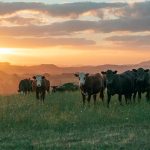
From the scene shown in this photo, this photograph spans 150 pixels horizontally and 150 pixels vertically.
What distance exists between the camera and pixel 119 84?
34.2 meters

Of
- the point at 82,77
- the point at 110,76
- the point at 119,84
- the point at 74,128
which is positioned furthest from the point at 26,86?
the point at 74,128

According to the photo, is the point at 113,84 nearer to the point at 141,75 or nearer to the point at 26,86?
the point at 141,75

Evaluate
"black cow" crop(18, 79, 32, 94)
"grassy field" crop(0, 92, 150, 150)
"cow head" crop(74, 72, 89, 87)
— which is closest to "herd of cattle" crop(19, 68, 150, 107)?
"cow head" crop(74, 72, 89, 87)

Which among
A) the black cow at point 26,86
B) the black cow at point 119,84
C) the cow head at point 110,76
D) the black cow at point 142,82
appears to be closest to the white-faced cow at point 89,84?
the black cow at point 119,84

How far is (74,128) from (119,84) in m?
12.8

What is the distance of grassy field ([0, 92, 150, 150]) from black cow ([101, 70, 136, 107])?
3.39m

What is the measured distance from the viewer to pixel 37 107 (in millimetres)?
31016

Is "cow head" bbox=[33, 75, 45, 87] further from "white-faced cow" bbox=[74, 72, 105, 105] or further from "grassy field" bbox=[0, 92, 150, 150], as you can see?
"grassy field" bbox=[0, 92, 150, 150]

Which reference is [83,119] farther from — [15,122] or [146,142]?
[146,142]

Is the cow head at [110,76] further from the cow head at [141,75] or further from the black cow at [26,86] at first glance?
the black cow at [26,86]

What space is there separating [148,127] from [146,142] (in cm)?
422

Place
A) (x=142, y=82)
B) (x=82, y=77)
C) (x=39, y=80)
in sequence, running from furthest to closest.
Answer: (x=39, y=80) < (x=142, y=82) < (x=82, y=77)

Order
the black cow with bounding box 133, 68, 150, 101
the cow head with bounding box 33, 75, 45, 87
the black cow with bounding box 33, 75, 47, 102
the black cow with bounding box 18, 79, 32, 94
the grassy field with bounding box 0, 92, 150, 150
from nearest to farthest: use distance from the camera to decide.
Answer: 1. the grassy field with bounding box 0, 92, 150, 150
2. the black cow with bounding box 133, 68, 150, 101
3. the black cow with bounding box 33, 75, 47, 102
4. the cow head with bounding box 33, 75, 45, 87
5. the black cow with bounding box 18, 79, 32, 94

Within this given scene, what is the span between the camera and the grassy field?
57.1 ft
